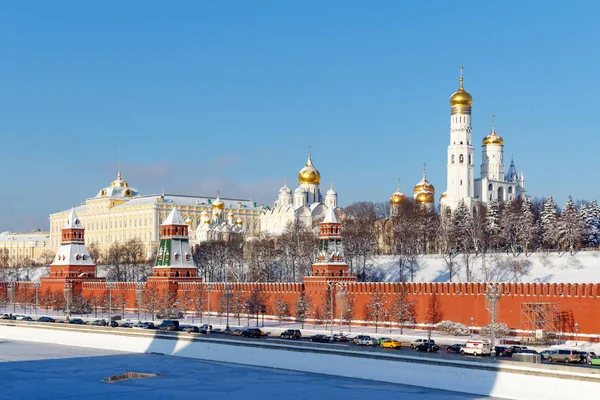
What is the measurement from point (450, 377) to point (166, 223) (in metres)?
36.1

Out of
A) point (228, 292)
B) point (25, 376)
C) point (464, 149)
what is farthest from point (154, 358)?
point (464, 149)

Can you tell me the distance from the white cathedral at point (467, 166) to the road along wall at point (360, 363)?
39.2 meters

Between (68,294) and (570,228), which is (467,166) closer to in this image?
(570,228)

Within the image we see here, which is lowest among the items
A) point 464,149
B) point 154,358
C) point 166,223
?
point 154,358

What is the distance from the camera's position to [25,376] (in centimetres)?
3881

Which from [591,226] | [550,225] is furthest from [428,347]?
[591,226]

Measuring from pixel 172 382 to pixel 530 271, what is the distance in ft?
115

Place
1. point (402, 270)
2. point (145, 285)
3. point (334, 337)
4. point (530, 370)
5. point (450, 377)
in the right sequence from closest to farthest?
1. point (530, 370)
2. point (450, 377)
3. point (334, 337)
4. point (145, 285)
5. point (402, 270)

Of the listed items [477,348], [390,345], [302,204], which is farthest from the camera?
[302,204]

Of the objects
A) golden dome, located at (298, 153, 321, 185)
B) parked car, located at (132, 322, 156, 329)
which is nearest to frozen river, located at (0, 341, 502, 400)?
parked car, located at (132, 322, 156, 329)

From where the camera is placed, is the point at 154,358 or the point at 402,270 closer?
the point at 154,358

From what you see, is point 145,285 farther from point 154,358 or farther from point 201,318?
point 154,358

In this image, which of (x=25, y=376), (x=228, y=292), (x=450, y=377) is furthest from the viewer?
(x=228, y=292)

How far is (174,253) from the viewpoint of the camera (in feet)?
224
